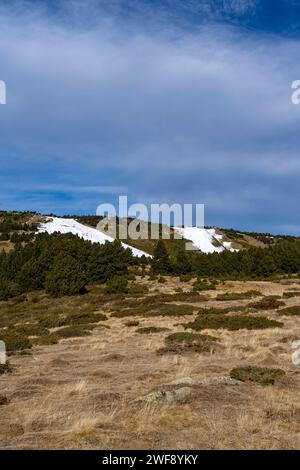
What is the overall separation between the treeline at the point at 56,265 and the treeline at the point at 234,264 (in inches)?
276

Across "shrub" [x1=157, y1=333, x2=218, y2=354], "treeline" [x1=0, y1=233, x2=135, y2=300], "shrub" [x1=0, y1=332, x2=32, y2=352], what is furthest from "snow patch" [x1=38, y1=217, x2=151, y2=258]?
"shrub" [x1=157, y1=333, x2=218, y2=354]

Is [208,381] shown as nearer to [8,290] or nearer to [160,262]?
[8,290]

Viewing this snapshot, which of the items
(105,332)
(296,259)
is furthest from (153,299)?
(296,259)

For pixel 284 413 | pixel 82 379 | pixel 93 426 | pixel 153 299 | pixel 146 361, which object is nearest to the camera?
pixel 93 426

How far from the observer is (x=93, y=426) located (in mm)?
8664

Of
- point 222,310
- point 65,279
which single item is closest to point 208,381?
point 222,310

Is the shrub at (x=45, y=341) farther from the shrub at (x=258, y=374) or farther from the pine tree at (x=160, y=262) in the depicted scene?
the pine tree at (x=160, y=262)

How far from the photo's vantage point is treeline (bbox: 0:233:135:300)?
48281 mm

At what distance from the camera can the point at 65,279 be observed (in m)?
45.8

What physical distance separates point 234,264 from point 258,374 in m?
57.3

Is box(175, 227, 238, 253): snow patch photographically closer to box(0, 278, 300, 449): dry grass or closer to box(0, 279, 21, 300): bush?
box(0, 279, 21, 300): bush

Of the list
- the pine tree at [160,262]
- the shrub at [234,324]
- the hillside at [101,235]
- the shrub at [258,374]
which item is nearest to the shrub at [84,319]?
the shrub at [234,324]
